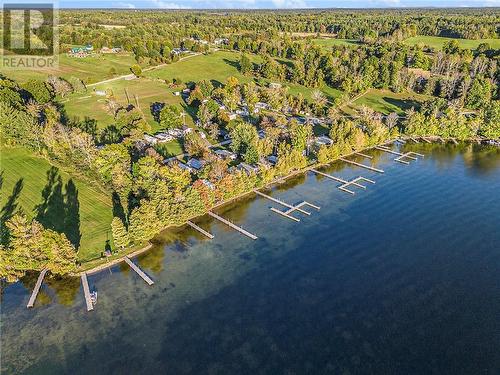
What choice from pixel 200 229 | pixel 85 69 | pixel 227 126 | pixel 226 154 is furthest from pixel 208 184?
pixel 85 69

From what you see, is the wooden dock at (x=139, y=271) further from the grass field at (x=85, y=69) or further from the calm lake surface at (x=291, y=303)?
the grass field at (x=85, y=69)

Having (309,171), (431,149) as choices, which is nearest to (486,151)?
(431,149)

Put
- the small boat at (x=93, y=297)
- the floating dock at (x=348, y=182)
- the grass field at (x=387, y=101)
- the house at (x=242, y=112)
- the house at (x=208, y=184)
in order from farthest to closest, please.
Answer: the grass field at (x=387, y=101) < the house at (x=242, y=112) < the floating dock at (x=348, y=182) < the house at (x=208, y=184) < the small boat at (x=93, y=297)

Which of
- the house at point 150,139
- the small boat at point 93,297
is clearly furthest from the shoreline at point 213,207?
the house at point 150,139

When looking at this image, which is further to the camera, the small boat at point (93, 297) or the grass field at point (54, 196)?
the grass field at point (54, 196)

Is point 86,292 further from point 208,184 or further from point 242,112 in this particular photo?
point 242,112

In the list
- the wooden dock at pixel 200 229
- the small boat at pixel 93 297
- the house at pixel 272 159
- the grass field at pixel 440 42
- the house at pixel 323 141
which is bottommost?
the small boat at pixel 93 297

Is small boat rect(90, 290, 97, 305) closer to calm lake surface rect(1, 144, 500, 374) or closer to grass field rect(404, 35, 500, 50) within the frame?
calm lake surface rect(1, 144, 500, 374)

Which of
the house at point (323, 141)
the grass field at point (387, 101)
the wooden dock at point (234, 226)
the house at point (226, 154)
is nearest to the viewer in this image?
the wooden dock at point (234, 226)
